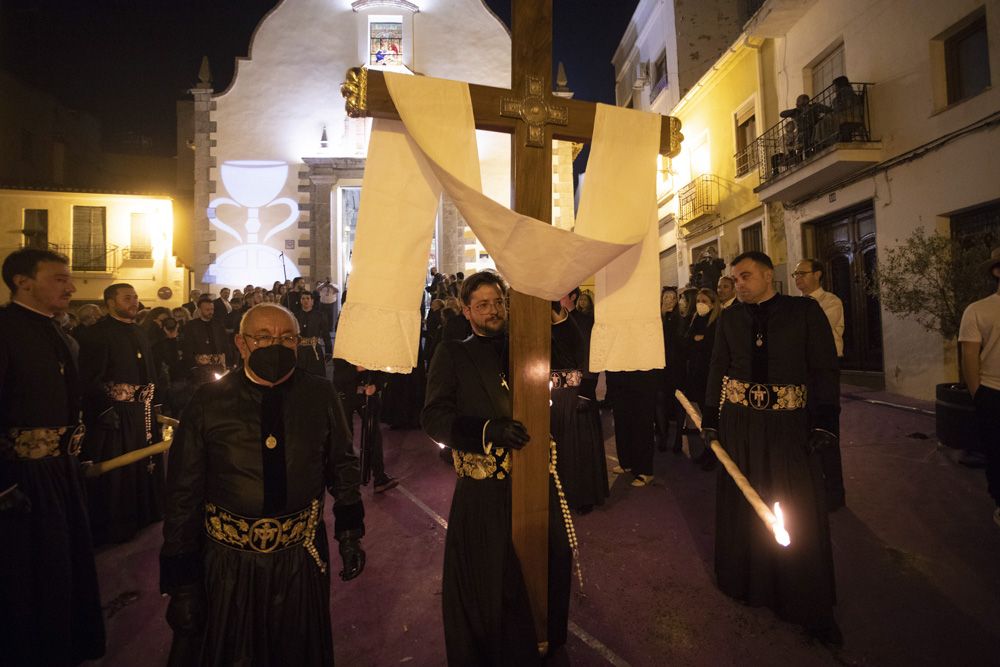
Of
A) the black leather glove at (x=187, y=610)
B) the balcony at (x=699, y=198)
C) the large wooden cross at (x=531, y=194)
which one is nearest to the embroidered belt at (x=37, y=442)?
the black leather glove at (x=187, y=610)

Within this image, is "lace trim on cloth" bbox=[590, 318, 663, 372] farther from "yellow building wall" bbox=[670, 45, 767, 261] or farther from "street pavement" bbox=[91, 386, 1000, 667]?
"yellow building wall" bbox=[670, 45, 767, 261]

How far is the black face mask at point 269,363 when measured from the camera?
212 centimetres

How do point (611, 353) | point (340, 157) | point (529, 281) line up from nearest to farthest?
point (529, 281) → point (611, 353) → point (340, 157)

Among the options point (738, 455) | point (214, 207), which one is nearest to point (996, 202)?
point (738, 455)

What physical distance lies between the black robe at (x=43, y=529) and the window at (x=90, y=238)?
25004 mm

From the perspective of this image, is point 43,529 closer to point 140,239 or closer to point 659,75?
point 659,75

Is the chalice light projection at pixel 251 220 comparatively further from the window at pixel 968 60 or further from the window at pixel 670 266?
the window at pixel 968 60

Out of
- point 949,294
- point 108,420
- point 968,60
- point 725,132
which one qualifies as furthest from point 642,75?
point 108,420

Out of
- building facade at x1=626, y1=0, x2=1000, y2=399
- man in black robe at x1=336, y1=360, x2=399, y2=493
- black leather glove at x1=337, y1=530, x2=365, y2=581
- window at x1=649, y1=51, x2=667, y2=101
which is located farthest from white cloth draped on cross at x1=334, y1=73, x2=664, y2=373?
window at x1=649, y1=51, x2=667, y2=101

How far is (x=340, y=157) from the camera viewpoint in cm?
1748

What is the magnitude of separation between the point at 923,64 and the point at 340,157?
15751 millimetres

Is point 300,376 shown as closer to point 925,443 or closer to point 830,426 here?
point 830,426

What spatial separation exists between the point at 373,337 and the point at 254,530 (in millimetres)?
994

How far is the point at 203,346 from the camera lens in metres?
8.59
